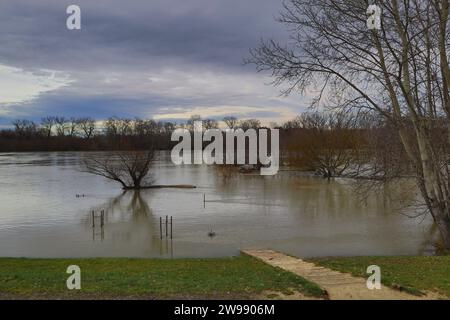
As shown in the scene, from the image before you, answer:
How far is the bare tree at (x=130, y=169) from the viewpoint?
1811 inches

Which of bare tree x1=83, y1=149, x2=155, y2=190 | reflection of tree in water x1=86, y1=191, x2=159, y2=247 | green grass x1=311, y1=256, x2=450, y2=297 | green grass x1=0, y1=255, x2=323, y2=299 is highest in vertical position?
bare tree x1=83, y1=149, x2=155, y2=190

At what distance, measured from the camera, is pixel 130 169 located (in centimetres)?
4644

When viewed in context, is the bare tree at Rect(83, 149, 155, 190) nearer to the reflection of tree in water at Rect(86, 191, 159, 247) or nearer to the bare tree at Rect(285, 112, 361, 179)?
the reflection of tree in water at Rect(86, 191, 159, 247)

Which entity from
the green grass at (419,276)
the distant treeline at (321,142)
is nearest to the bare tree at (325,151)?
the distant treeline at (321,142)

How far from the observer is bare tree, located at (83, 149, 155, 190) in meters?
46.0

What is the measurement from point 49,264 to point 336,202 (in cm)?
2248

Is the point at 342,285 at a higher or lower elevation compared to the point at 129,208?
higher

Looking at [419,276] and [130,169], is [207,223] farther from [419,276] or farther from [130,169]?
[130,169]

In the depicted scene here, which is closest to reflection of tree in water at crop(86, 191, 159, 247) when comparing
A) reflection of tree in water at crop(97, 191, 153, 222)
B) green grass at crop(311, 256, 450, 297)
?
reflection of tree in water at crop(97, 191, 153, 222)

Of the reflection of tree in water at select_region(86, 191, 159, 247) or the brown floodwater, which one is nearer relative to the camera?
the brown floodwater

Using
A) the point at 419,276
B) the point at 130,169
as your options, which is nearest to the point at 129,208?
the point at 130,169

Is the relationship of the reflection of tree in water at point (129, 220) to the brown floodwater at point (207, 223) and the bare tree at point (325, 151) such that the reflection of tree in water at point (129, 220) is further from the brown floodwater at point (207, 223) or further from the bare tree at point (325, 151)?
the bare tree at point (325, 151)

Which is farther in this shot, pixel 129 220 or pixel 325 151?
pixel 325 151

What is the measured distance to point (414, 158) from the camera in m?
17.0
